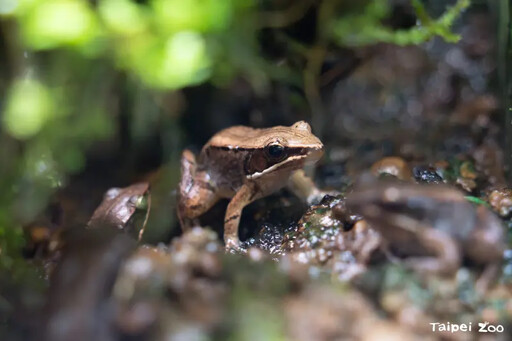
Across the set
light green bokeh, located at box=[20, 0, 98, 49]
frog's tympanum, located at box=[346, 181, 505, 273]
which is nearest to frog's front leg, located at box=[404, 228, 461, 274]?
frog's tympanum, located at box=[346, 181, 505, 273]

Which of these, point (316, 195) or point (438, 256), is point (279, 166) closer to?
point (316, 195)

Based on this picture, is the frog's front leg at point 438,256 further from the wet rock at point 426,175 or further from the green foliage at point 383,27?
the green foliage at point 383,27

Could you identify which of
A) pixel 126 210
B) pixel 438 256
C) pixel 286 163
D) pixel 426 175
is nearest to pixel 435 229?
pixel 438 256

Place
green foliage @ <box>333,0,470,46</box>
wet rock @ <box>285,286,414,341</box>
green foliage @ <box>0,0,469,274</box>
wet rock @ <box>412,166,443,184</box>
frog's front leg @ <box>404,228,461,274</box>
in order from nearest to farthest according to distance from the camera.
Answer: wet rock @ <box>285,286,414,341</box>, frog's front leg @ <box>404,228,461,274</box>, wet rock @ <box>412,166,443,184</box>, green foliage @ <box>0,0,469,274</box>, green foliage @ <box>333,0,470,46</box>

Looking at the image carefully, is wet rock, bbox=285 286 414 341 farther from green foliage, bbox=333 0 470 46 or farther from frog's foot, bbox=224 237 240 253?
green foliage, bbox=333 0 470 46

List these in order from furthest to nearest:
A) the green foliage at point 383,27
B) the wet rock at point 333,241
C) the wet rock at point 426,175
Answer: the green foliage at point 383,27
the wet rock at point 426,175
the wet rock at point 333,241

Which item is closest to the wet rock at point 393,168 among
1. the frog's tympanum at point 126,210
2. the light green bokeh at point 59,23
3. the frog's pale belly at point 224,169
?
the frog's pale belly at point 224,169

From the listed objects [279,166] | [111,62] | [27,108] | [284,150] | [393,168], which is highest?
[111,62]
